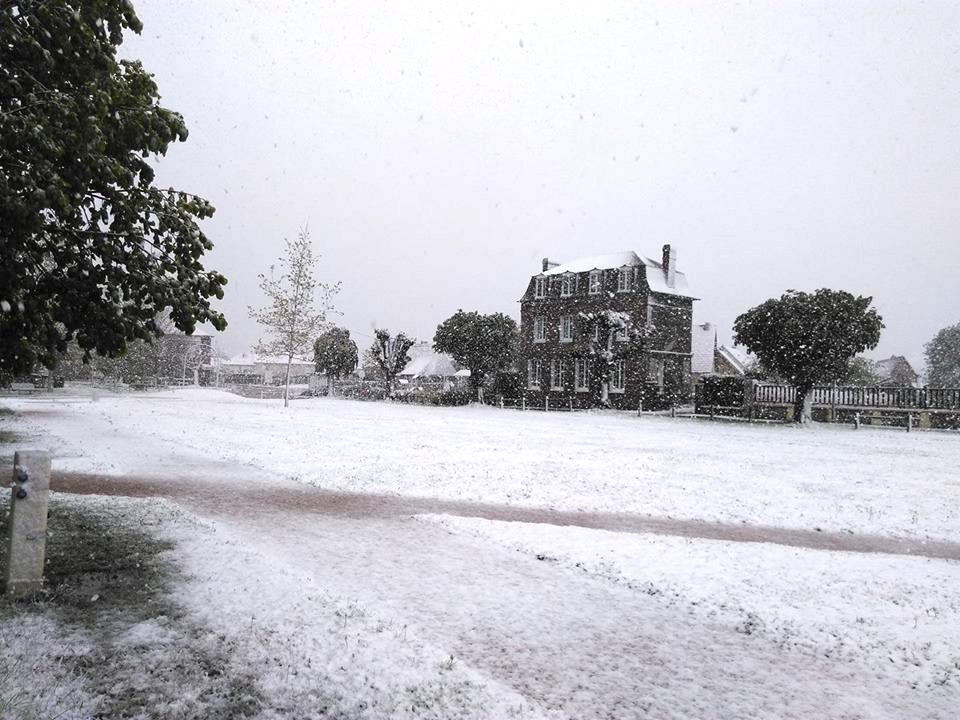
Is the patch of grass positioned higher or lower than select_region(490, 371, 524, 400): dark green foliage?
lower

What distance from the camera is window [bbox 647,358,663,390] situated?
4334 cm

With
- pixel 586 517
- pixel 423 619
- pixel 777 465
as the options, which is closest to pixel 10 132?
pixel 423 619

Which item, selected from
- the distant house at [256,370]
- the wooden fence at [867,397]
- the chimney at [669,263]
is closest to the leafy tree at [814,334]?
the wooden fence at [867,397]

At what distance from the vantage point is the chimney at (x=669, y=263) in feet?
153

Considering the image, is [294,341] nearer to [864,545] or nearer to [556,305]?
[556,305]

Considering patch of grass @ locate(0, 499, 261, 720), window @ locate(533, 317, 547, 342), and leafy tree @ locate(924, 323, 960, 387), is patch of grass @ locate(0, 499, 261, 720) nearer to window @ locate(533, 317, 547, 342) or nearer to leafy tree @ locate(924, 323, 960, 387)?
window @ locate(533, 317, 547, 342)

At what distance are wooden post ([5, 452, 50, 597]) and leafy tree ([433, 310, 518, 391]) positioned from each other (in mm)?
45610

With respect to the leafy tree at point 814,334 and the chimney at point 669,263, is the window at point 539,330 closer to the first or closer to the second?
the chimney at point 669,263

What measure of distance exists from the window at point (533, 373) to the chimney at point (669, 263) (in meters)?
11.4

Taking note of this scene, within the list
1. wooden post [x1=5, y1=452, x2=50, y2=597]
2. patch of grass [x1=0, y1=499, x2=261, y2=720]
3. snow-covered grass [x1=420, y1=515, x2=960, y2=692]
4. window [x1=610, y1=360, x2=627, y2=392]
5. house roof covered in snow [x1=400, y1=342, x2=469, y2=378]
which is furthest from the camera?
house roof covered in snow [x1=400, y1=342, x2=469, y2=378]

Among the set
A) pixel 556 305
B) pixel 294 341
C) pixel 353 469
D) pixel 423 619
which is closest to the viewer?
pixel 423 619

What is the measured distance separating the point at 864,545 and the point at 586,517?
3442 millimetres

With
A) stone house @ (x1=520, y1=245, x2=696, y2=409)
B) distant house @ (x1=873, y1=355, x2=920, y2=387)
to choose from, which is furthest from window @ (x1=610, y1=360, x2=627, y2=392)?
distant house @ (x1=873, y1=355, x2=920, y2=387)

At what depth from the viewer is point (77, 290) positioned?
6.52 meters
